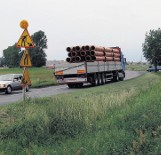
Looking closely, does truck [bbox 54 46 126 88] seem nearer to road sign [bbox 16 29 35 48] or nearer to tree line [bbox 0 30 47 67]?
road sign [bbox 16 29 35 48]

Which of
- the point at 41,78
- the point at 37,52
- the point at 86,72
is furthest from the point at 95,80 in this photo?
the point at 37,52

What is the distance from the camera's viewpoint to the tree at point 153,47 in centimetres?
8562

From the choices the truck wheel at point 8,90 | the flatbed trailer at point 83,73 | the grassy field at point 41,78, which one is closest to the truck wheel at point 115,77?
the flatbed trailer at point 83,73

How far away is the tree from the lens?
8562cm

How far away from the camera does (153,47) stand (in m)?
86.1

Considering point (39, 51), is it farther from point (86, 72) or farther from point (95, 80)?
point (86, 72)

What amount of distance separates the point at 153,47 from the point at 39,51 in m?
56.0

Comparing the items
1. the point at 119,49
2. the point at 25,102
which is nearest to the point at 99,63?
the point at 119,49

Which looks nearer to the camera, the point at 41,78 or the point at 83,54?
the point at 83,54

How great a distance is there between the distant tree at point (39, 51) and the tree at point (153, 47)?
50.8 metres

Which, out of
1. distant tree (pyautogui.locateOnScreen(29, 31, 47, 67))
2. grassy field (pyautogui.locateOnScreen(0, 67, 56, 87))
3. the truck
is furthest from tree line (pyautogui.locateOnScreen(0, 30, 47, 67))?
the truck

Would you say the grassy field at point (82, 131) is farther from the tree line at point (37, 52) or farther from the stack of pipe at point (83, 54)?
the tree line at point (37, 52)

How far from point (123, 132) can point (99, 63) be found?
27.6 metres

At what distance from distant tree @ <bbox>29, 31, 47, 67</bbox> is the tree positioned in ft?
167
